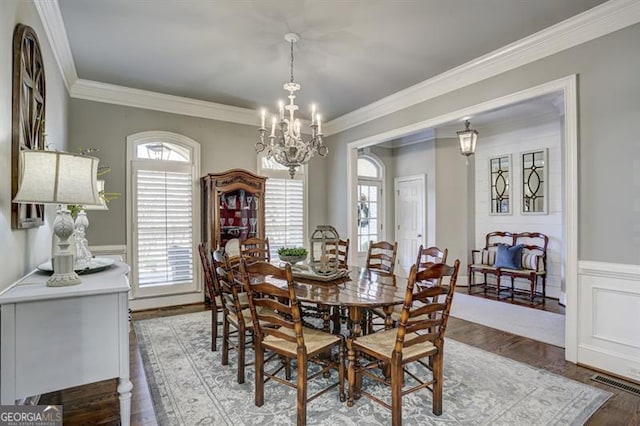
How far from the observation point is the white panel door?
6.80 metres

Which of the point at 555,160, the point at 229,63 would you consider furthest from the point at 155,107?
the point at 555,160

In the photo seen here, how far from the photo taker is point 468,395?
2.43m

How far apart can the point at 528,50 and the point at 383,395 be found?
3409mm

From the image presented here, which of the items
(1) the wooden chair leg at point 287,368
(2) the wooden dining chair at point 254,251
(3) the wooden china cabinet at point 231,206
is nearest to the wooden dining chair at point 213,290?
(2) the wooden dining chair at point 254,251

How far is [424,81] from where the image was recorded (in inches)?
166

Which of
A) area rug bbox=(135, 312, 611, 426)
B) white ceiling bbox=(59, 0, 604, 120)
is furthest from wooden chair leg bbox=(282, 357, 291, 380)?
white ceiling bbox=(59, 0, 604, 120)

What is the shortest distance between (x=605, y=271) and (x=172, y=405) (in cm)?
355

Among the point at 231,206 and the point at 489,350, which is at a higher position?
the point at 231,206

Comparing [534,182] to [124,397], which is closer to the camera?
[124,397]

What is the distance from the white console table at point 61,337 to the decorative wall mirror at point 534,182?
6.07m

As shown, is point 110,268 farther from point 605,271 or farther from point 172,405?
point 605,271

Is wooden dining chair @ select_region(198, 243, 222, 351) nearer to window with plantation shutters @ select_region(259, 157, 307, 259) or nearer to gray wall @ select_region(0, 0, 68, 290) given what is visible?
gray wall @ select_region(0, 0, 68, 290)

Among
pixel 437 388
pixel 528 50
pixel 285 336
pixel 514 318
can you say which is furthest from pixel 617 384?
pixel 528 50

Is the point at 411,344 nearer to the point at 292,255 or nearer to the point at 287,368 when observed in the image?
the point at 287,368
